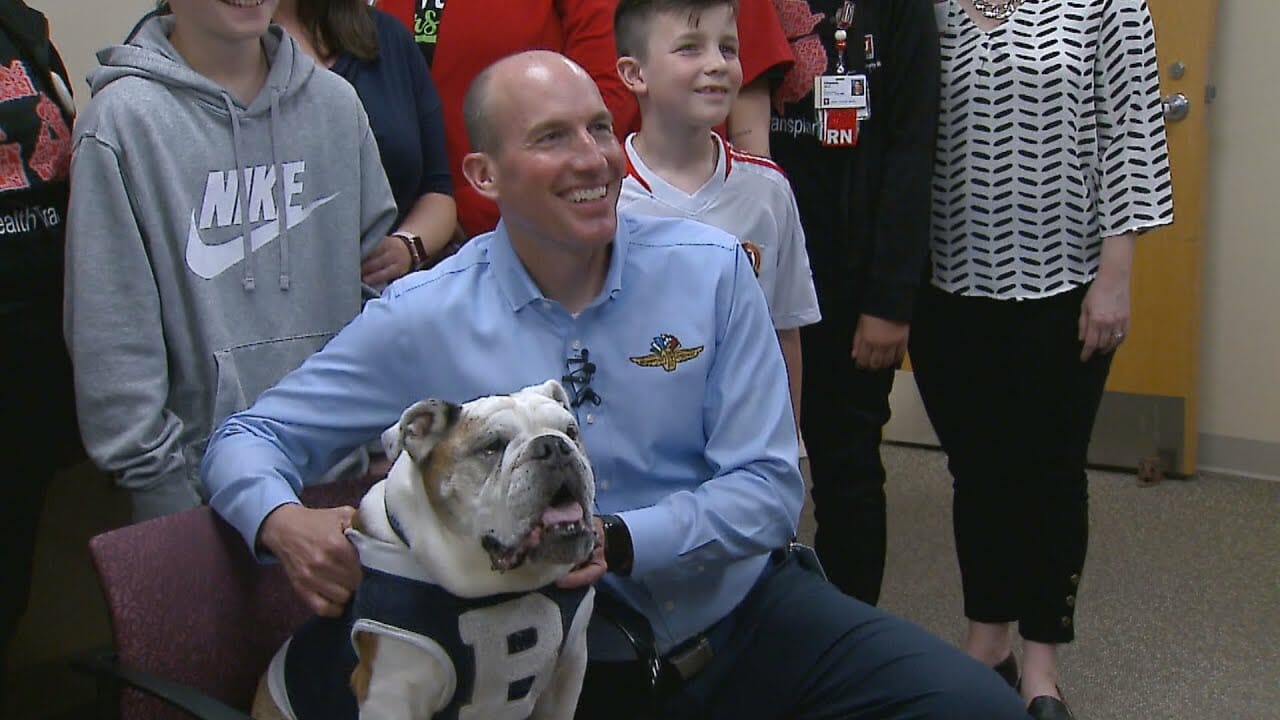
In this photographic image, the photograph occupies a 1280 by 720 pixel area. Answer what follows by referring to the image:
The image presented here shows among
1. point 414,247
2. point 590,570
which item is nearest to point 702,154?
point 414,247

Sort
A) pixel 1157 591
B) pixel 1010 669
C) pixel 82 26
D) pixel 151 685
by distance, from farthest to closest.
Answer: pixel 1157 591
pixel 82 26
pixel 1010 669
pixel 151 685

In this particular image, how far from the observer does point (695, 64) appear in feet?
6.95

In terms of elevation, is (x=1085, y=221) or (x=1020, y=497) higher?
(x=1085, y=221)

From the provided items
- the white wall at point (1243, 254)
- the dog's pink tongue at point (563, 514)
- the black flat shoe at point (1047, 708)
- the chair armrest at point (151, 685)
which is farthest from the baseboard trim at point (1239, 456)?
the chair armrest at point (151, 685)

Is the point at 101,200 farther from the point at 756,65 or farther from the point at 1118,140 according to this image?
the point at 1118,140

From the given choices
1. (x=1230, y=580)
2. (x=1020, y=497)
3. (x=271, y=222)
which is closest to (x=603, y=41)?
(x=271, y=222)

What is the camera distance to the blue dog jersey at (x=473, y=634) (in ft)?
4.13

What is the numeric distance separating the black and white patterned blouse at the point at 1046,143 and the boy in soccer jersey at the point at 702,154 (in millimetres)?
377

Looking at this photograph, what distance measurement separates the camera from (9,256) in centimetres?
188

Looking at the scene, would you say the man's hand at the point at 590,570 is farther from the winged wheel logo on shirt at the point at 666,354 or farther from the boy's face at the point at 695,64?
the boy's face at the point at 695,64

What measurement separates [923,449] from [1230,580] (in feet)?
4.64

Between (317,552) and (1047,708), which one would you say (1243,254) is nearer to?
(1047,708)

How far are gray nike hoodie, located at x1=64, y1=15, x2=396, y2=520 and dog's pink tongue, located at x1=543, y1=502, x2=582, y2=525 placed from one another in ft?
2.44

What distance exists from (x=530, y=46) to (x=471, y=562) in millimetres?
1333
